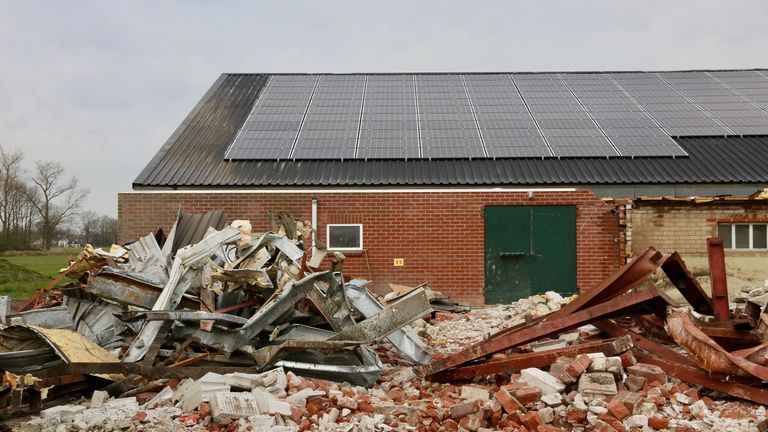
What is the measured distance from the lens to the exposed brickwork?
13.6 metres

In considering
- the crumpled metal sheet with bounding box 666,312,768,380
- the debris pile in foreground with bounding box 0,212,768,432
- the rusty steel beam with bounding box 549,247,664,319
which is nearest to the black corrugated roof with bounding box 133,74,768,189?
the debris pile in foreground with bounding box 0,212,768,432

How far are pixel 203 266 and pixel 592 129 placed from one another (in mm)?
13515

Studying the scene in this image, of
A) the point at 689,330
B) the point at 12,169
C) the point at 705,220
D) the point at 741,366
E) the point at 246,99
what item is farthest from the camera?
the point at 12,169

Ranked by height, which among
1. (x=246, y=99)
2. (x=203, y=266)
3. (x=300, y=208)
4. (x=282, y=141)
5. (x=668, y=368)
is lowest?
(x=668, y=368)

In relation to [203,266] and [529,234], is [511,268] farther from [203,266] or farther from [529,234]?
[203,266]

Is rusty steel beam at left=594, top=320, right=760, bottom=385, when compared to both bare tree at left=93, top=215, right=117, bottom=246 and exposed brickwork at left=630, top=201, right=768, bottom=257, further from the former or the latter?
bare tree at left=93, top=215, right=117, bottom=246

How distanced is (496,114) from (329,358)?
1365 centimetres

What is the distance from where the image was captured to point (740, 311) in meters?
8.30

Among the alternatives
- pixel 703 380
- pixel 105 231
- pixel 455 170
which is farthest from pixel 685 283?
pixel 105 231

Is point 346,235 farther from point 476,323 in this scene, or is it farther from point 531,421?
point 531,421

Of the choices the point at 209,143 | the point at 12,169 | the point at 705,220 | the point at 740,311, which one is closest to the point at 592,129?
the point at 705,220

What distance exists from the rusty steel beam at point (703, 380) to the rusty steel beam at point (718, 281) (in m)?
1.42

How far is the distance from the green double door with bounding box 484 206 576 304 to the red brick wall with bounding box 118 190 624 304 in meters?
0.18

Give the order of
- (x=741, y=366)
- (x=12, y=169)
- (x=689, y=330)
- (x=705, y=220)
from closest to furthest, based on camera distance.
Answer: (x=741, y=366) → (x=689, y=330) → (x=705, y=220) → (x=12, y=169)
